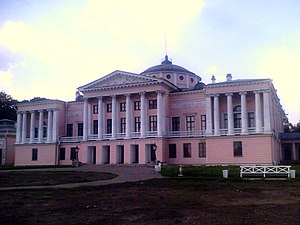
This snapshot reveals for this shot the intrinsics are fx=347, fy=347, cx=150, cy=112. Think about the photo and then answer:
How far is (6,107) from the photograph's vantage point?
242 feet

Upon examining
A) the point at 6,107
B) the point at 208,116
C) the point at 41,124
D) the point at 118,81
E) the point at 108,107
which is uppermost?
the point at 118,81

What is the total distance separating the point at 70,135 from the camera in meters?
54.4

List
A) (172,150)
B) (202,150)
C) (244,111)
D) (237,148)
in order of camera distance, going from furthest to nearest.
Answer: (172,150), (202,150), (244,111), (237,148)

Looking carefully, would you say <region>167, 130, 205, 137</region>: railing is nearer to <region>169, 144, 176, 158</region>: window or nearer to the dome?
<region>169, 144, 176, 158</region>: window

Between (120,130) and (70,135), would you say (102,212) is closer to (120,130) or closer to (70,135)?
(120,130)

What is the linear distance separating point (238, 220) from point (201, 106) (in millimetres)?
37053

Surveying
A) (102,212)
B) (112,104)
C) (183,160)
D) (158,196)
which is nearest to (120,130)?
(112,104)

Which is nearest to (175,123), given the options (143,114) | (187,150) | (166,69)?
(187,150)

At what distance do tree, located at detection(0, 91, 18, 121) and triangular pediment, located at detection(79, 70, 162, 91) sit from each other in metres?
30.6

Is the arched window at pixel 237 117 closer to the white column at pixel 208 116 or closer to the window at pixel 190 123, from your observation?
the white column at pixel 208 116

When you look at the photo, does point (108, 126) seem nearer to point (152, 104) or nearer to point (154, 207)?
point (152, 104)

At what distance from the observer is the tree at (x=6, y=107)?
240 ft

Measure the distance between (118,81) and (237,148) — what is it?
18373 millimetres

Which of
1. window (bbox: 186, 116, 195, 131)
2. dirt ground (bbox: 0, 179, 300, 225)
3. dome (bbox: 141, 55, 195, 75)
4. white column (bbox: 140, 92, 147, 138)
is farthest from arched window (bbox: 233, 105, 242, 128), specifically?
dirt ground (bbox: 0, 179, 300, 225)
